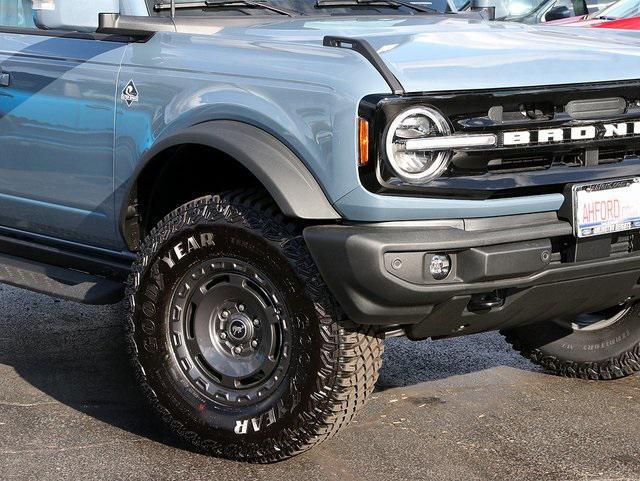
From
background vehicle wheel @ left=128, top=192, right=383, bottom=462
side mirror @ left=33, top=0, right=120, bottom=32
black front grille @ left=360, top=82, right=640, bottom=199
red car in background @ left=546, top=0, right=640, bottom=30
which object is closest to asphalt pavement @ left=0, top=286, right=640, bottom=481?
background vehicle wheel @ left=128, top=192, right=383, bottom=462

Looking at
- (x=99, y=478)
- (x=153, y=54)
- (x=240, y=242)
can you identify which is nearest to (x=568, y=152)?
(x=240, y=242)

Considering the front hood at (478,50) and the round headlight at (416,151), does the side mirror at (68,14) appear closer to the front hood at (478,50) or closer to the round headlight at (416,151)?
the front hood at (478,50)

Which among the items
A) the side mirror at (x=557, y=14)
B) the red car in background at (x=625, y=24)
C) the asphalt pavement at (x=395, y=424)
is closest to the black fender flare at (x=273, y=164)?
the asphalt pavement at (x=395, y=424)

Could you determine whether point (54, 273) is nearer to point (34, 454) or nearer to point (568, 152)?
point (34, 454)

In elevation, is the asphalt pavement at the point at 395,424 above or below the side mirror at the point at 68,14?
below

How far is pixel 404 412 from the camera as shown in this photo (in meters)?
4.44

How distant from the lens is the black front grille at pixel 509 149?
347cm

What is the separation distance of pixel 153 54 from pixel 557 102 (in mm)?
1380

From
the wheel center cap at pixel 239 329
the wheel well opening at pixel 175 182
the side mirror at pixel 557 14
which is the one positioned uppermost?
the wheel well opening at pixel 175 182

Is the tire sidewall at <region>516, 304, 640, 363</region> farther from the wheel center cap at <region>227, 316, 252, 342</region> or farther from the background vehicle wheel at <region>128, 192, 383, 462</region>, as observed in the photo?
the wheel center cap at <region>227, 316, 252, 342</region>

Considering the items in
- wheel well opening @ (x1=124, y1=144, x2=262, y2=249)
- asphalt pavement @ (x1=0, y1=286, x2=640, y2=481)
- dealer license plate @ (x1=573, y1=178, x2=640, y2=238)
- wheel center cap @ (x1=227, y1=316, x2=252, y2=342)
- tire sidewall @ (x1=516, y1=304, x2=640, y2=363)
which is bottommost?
asphalt pavement @ (x1=0, y1=286, x2=640, y2=481)

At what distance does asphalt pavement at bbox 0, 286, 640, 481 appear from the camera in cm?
389

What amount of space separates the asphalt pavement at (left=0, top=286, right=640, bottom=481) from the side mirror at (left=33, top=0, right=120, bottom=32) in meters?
1.39

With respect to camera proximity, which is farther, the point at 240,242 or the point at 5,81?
the point at 5,81
